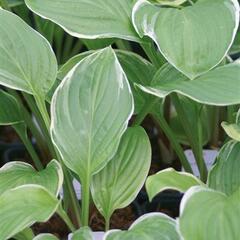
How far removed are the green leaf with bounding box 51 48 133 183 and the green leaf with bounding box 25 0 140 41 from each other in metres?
0.03

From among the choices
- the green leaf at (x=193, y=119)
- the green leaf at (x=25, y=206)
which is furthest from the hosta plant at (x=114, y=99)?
the green leaf at (x=193, y=119)

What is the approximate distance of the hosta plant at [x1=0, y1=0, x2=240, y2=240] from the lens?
0.69 metres

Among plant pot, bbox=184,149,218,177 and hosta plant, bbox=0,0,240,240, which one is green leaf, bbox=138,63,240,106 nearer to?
hosta plant, bbox=0,0,240,240

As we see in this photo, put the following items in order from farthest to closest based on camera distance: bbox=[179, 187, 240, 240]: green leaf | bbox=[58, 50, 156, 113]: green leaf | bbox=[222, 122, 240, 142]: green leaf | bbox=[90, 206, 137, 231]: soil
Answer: bbox=[90, 206, 137, 231]: soil < bbox=[58, 50, 156, 113]: green leaf < bbox=[222, 122, 240, 142]: green leaf < bbox=[179, 187, 240, 240]: green leaf

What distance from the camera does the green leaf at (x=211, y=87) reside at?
70cm

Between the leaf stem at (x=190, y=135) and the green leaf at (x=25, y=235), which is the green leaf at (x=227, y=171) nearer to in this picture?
the leaf stem at (x=190, y=135)

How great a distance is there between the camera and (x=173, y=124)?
3.93 feet

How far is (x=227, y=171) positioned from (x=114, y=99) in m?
0.17

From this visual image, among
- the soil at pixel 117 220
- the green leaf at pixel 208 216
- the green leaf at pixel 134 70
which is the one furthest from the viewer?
the soil at pixel 117 220

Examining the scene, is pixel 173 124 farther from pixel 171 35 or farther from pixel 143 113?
pixel 171 35

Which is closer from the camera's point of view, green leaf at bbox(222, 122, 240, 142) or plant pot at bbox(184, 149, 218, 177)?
green leaf at bbox(222, 122, 240, 142)

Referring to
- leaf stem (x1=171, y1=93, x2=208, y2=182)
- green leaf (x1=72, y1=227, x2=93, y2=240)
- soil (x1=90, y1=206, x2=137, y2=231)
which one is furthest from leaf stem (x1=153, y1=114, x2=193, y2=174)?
green leaf (x1=72, y1=227, x2=93, y2=240)

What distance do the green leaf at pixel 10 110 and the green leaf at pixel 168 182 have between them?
1.02ft

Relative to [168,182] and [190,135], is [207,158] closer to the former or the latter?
[190,135]
